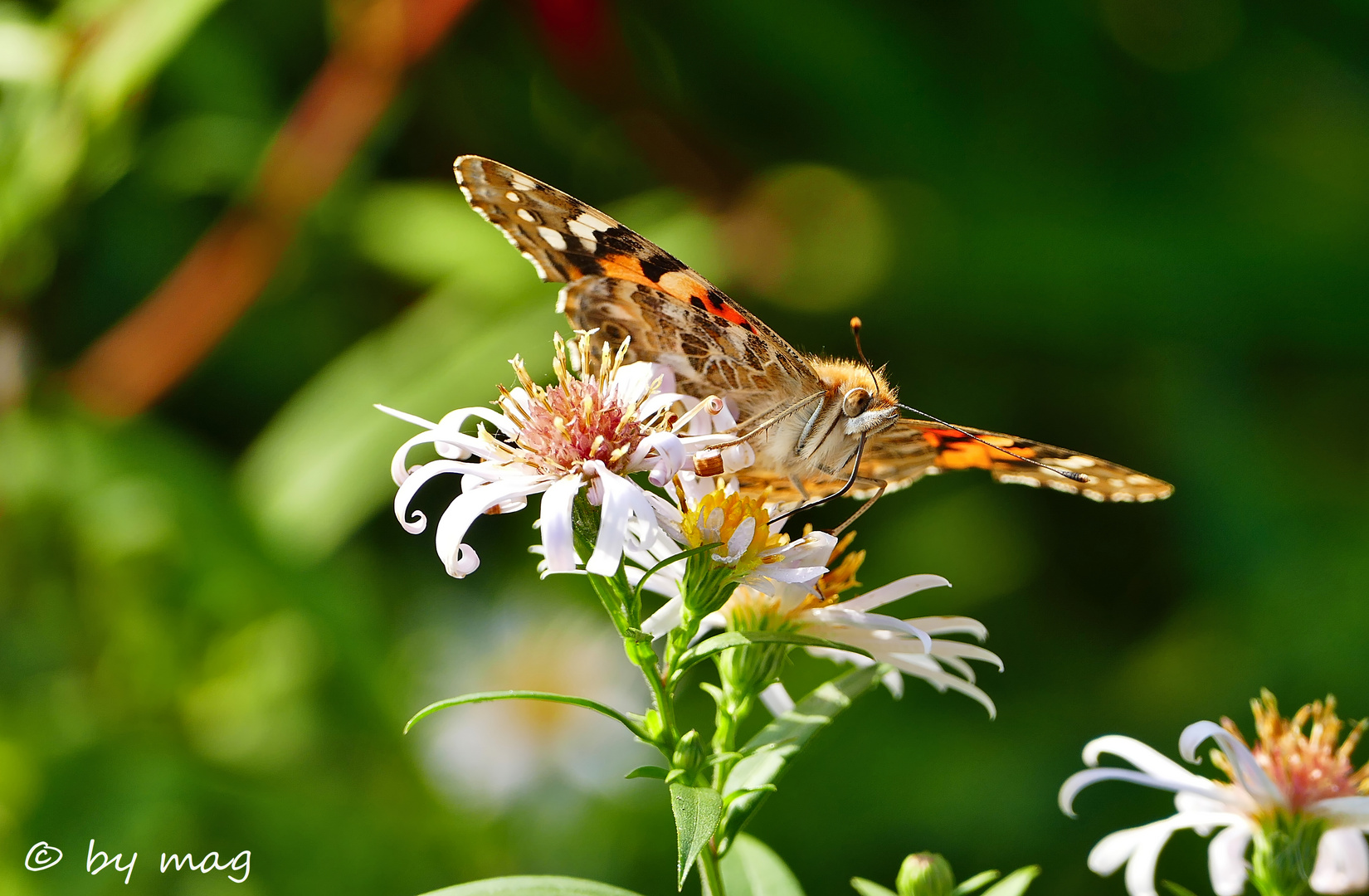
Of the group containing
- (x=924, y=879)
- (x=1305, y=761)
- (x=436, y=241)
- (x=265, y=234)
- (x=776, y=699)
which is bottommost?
(x=265, y=234)

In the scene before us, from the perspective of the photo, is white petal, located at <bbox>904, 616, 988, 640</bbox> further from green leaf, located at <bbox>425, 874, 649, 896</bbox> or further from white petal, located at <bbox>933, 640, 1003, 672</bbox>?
green leaf, located at <bbox>425, 874, 649, 896</bbox>

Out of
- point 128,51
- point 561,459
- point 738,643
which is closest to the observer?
point 738,643

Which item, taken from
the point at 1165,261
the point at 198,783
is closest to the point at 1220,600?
the point at 1165,261

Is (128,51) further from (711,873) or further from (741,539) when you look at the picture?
(711,873)

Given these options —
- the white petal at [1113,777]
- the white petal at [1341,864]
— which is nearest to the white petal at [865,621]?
the white petal at [1113,777]

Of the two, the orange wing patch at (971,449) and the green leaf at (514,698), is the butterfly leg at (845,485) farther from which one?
the green leaf at (514,698)

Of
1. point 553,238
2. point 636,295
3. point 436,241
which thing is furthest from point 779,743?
point 436,241
